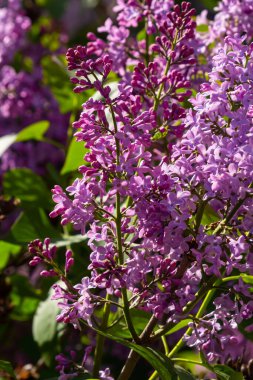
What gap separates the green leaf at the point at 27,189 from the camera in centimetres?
133

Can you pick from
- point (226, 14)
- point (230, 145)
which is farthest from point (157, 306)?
point (226, 14)

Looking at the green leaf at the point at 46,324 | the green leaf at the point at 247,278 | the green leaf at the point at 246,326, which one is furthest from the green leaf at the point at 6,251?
the green leaf at the point at 247,278

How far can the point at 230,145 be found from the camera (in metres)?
0.76

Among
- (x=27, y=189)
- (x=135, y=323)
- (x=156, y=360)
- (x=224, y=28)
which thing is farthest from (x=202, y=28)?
(x=156, y=360)

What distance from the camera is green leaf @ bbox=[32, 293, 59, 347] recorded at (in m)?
1.23

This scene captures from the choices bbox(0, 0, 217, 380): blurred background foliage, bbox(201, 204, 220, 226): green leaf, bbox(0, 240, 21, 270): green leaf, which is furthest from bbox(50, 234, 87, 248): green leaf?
bbox(201, 204, 220, 226): green leaf

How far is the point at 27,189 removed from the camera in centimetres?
136

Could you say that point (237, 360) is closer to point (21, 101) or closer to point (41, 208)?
point (41, 208)

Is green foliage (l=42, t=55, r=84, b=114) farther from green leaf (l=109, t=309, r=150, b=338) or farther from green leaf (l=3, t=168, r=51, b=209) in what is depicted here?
green leaf (l=109, t=309, r=150, b=338)

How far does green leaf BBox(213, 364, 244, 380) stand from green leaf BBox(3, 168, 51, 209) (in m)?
0.51

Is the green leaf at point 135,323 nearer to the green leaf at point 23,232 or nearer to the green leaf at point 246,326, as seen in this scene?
the green leaf at point 246,326

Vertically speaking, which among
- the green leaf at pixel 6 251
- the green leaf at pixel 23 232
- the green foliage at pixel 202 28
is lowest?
the green leaf at pixel 6 251

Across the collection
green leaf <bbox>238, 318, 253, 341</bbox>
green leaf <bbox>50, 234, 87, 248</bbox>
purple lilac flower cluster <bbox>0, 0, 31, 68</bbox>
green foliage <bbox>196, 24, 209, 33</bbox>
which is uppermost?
purple lilac flower cluster <bbox>0, 0, 31, 68</bbox>

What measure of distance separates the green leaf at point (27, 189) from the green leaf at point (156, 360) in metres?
0.53
